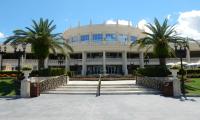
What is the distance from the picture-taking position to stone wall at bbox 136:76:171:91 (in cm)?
2542

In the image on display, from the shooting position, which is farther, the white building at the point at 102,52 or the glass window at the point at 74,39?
the glass window at the point at 74,39

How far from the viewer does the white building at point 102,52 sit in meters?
56.6

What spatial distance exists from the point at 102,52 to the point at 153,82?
32.7 meters

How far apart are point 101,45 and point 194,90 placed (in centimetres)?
3251

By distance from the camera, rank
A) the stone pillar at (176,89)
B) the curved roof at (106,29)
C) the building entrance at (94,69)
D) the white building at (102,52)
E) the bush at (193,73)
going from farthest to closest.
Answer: the curved roof at (106,29)
the building entrance at (94,69)
the white building at (102,52)
the bush at (193,73)
the stone pillar at (176,89)

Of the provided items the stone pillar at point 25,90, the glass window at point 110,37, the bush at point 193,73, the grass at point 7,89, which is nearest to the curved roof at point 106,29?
the glass window at point 110,37

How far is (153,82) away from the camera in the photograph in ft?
89.2

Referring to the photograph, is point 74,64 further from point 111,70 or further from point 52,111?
point 52,111

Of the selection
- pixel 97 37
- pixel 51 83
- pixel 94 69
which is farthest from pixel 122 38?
pixel 51 83


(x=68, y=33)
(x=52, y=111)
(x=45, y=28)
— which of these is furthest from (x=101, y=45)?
(x=52, y=111)

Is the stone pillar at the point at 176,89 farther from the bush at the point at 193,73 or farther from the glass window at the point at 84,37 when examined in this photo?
the glass window at the point at 84,37

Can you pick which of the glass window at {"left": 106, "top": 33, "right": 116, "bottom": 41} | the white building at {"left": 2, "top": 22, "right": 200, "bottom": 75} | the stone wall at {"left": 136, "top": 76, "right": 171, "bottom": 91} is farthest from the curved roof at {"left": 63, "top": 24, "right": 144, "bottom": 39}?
the stone wall at {"left": 136, "top": 76, "right": 171, "bottom": 91}

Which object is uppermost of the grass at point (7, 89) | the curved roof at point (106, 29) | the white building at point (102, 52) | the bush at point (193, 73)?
the curved roof at point (106, 29)

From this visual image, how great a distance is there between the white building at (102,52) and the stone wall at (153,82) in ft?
80.2
